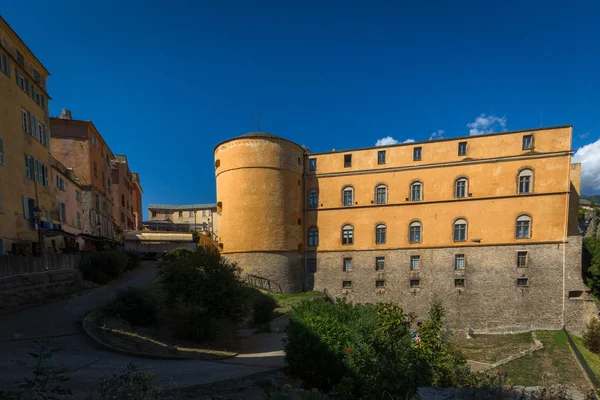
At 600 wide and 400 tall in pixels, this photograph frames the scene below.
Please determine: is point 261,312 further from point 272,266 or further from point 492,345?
point 492,345

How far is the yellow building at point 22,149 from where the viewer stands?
1477cm

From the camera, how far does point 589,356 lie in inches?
742

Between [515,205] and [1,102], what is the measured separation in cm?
3539

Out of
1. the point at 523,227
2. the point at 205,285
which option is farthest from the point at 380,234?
the point at 205,285

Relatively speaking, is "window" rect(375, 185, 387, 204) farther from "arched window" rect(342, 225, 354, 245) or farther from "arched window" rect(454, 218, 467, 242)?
"arched window" rect(454, 218, 467, 242)

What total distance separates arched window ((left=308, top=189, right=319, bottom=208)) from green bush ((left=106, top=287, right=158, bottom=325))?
18709 millimetres

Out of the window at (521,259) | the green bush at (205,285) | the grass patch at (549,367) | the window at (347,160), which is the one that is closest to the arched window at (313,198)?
the window at (347,160)

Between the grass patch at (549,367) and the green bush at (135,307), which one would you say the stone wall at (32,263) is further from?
the grass patch at (549,367)

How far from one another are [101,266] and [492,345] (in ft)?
92.7

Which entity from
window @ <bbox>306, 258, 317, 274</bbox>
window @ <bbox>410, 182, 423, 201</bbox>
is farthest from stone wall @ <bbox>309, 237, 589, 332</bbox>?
window @ <bbox>410, 182, 423, 201</bbox>

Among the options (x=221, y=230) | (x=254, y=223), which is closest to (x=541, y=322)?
(x=254, y=223)

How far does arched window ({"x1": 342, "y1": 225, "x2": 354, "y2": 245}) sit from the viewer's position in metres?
28.0

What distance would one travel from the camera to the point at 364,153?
28281 millimetres

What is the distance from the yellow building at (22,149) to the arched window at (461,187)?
29.7m
